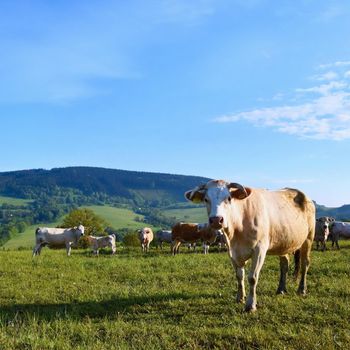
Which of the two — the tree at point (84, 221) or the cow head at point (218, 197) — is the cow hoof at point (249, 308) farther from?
the tree at point (84, 221)

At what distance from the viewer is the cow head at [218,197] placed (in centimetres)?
813

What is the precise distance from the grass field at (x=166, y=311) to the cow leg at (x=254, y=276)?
0.81 ft

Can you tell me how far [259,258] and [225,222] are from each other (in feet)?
4.59

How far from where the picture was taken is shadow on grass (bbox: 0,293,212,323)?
904cm

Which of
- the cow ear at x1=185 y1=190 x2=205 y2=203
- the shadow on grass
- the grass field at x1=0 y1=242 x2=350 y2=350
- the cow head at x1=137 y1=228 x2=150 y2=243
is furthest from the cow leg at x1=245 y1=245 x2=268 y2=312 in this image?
the cow head at x1=137 y1=228 x2=150 y2=243

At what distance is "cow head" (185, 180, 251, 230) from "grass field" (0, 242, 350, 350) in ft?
6.41

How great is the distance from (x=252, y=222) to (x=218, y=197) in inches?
46.4

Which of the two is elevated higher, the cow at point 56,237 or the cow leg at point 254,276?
the cow leg at point 254,276

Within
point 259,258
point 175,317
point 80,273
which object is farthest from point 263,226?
point 80,273

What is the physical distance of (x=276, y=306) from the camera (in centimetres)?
897

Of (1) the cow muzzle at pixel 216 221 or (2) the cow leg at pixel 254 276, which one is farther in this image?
(2) the cow leg at pixel 254 276

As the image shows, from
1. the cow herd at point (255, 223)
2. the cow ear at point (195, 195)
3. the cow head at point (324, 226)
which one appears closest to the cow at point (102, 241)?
the cow head at point (324, 226)

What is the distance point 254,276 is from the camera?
8906 millimetres

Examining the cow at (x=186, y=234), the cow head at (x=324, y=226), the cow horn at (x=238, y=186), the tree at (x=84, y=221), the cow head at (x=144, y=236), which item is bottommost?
the tree at (x=84, y=221)
